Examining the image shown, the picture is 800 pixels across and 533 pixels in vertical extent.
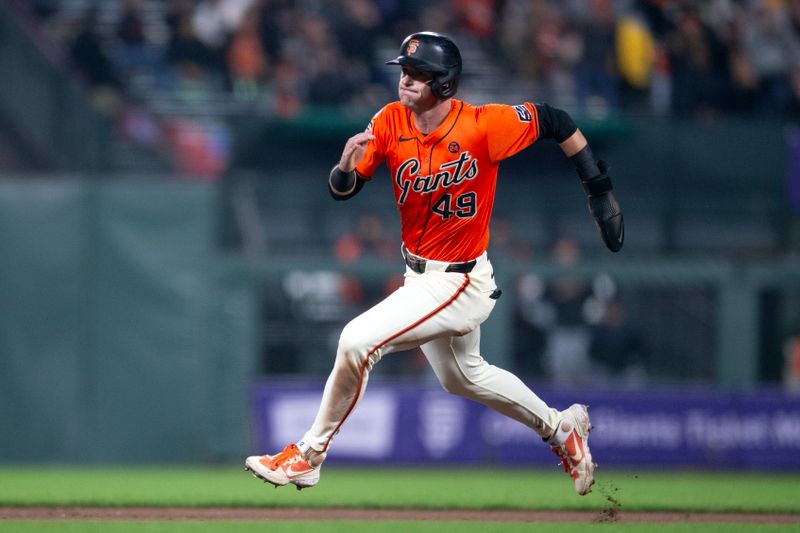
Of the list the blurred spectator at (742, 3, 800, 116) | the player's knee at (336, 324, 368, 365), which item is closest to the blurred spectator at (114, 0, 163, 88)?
the blurred spectator at (742, 3, 800, 116)

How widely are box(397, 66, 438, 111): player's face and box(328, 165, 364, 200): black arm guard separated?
0.46 metres

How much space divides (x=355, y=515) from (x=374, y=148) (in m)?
2.08

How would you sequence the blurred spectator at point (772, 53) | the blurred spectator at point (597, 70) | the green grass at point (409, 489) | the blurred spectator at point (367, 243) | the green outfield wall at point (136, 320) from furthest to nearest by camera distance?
the blurred spectator at point (772, 53), the blurred spectator at point (597, 70), the blurred spectator at point (367, 243), the green outfield wall at point (136, 320), the green grass at point (409, 489)

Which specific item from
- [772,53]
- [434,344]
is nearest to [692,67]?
[772,53]

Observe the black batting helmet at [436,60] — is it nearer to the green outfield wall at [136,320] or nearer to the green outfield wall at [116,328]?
the green outfield wall at [136,320]

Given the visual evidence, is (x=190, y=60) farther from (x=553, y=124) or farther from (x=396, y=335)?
(x=396, y=335)

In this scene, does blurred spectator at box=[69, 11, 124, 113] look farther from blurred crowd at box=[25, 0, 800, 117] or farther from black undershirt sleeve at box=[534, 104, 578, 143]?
black undershirt sleeve at box=[534, 104, 578, 143]

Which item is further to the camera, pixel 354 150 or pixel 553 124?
pixel 553 124

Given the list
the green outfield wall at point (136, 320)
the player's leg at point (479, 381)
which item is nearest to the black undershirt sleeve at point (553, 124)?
the player's leg at point (479, 381)

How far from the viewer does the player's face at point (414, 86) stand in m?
6.39

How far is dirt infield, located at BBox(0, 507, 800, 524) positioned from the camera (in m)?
7.02

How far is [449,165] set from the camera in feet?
21.2

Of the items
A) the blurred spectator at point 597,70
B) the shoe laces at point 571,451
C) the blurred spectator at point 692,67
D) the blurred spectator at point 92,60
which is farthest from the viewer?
the blurred spectator at point 597,70

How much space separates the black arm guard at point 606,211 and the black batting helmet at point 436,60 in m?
0.92
